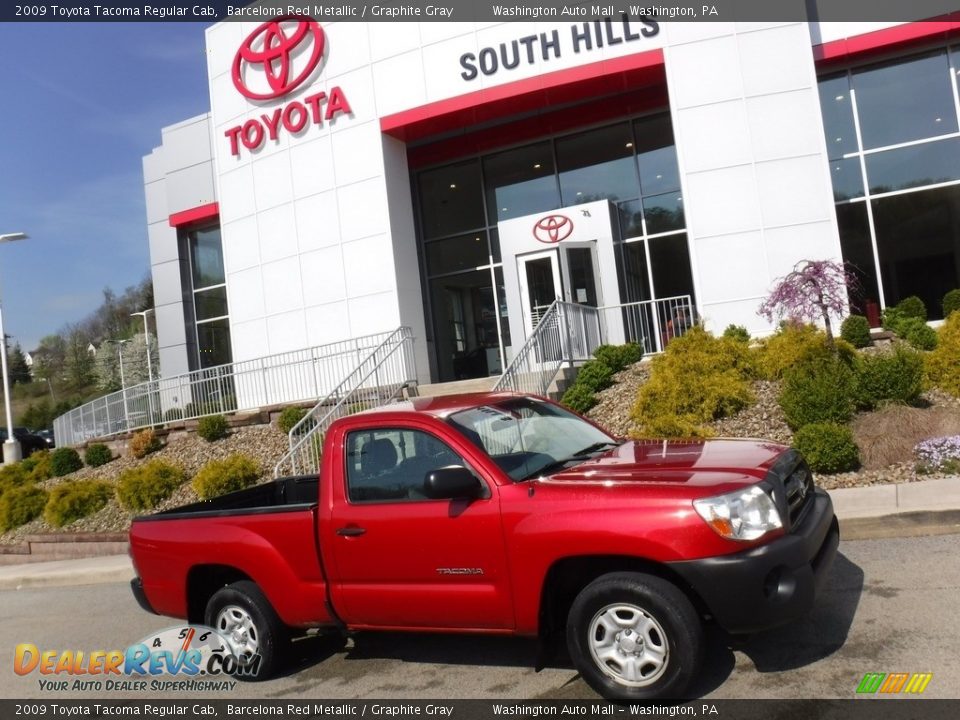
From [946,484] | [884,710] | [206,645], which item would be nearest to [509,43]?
[946,484]

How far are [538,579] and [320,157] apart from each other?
51.9ft

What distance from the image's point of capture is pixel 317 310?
18.0 m

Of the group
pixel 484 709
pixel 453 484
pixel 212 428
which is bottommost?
pixel 484 709

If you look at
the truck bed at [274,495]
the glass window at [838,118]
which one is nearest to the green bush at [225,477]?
the truck bed at [274,495]

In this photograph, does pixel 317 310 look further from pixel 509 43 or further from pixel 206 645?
pixel 206 645

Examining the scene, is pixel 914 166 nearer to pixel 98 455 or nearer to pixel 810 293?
pixel 810 293

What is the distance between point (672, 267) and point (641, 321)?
1566 mm

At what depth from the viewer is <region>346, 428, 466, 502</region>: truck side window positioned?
4531mm

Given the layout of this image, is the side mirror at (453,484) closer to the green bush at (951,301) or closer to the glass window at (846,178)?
the green bush at (951,301)

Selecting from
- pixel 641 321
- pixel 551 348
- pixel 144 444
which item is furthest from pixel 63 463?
pixel 641 321

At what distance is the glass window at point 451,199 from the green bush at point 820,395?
10806mm

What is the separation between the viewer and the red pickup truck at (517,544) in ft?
12.2

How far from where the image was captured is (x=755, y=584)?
3641 mm

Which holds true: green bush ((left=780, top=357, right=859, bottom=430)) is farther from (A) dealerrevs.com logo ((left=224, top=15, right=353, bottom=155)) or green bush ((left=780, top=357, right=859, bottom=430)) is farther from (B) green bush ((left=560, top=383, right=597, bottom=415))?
(A) dealerrevs.com logo ((left=224, top=15, right=353, bottom=155))
